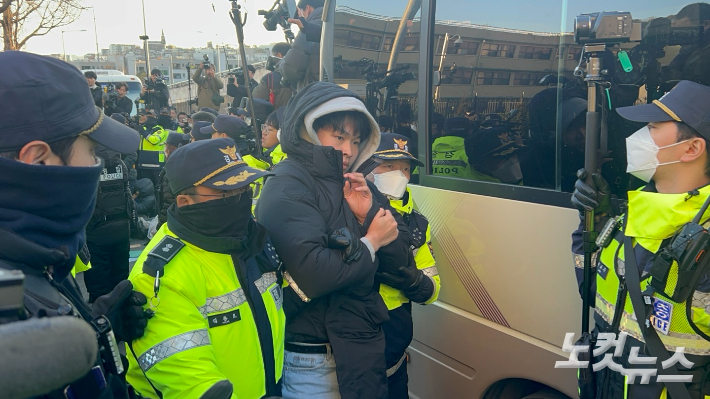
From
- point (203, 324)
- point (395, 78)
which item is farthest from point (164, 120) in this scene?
point (203, 324)

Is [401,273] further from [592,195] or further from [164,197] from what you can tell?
[164,197]

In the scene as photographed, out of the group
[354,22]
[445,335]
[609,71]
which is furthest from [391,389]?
[354,22]

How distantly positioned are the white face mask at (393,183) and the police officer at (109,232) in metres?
3.27

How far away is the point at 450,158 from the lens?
2.78 metres

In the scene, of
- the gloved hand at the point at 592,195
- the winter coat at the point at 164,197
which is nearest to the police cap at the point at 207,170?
the gloved hand at the point at 592,195

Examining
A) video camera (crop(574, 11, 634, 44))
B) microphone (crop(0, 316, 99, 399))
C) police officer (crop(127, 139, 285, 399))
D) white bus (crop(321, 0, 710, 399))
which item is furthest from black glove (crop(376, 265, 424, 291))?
microphone (crop(0, 316, 99, 399))

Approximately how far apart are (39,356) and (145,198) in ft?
29.5

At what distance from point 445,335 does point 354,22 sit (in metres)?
2.12

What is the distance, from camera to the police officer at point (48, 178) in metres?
1.18

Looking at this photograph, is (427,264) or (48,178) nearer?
(48,178)

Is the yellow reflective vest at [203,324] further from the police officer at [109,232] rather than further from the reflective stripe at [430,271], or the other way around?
the police officer at [109,232]

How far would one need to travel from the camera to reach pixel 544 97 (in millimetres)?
2279

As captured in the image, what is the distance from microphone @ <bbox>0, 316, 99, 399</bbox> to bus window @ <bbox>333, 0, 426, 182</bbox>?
94.0 inches

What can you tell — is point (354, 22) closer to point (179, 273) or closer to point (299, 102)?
point (299, 102)
